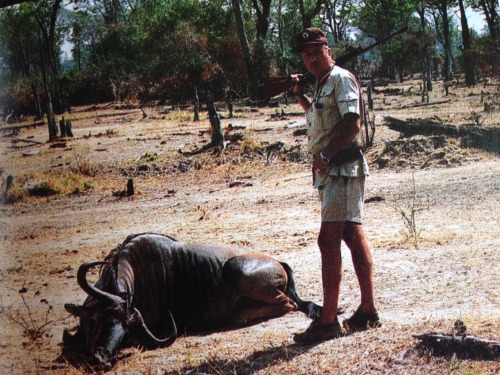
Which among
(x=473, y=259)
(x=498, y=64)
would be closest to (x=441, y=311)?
(x=473, y=259)

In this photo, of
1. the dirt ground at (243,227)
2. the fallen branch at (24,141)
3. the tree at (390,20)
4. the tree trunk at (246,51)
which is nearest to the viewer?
the dirt ground at (243,227)

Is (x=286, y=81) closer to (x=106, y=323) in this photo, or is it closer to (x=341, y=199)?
(x=341, y=199)

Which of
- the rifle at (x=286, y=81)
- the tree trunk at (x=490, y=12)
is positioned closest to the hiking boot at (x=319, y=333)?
the rifle at (x=286, y=81)

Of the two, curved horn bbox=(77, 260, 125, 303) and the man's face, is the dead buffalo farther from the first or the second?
the man's face

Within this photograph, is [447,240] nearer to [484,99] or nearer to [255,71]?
[255,71]

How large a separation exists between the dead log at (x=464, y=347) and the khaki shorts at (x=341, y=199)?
74 centimetres

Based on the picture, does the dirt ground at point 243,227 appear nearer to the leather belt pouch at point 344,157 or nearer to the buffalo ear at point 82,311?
the buffalo ear at point 82,311

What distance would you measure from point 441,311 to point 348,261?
1.19 metres

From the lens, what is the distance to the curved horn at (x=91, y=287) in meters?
3.44

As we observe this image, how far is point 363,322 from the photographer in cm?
347

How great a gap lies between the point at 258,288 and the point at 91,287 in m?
1.09

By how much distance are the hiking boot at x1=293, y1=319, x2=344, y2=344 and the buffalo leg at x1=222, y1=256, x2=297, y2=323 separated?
663mm

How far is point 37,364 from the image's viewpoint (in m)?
3.66

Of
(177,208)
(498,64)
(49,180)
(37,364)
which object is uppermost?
(498,64)
